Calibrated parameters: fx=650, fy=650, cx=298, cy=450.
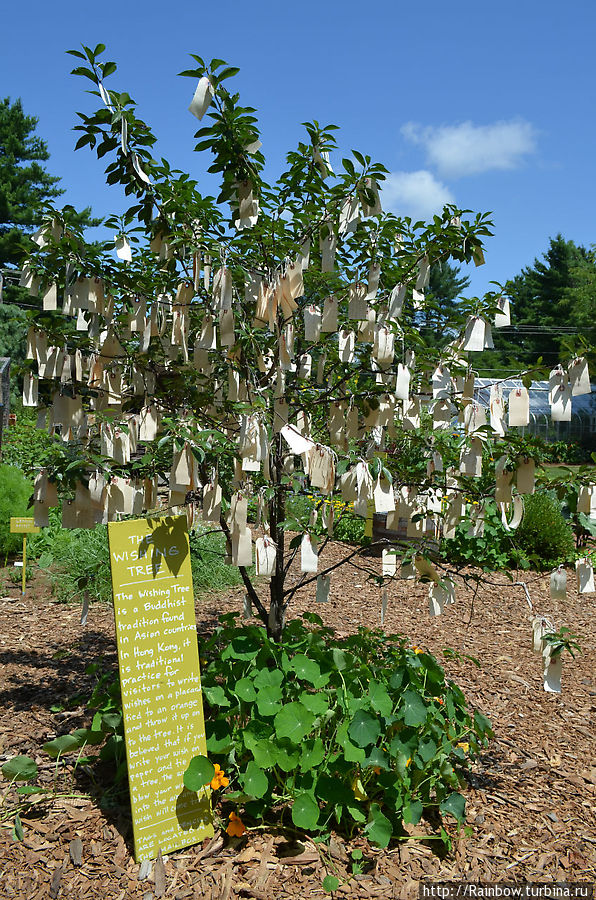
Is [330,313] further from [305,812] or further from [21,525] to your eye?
[21,525]

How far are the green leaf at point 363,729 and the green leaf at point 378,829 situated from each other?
19cm

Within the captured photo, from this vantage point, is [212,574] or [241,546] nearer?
[241,546]

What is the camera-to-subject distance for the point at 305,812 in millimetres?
1840

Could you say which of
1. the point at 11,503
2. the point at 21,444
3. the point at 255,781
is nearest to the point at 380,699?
the point at 255,781

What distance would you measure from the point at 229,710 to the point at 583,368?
1.52m

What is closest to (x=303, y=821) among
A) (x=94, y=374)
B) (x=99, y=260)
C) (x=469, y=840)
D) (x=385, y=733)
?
(x=385, y=733)

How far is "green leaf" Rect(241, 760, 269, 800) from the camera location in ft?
6.04

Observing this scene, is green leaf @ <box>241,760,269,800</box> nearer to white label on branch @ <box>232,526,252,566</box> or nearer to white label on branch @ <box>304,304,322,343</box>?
white label on branch @ <box>232,526,252,566</box>

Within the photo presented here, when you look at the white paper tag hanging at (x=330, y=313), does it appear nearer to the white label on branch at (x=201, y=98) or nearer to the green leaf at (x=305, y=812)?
the white label on branch at (x=201, y=98)

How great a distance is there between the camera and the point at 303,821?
5.99 ft

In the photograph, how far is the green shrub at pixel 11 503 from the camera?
542 cm

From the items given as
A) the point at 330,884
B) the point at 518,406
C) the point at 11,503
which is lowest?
the point at 330,884

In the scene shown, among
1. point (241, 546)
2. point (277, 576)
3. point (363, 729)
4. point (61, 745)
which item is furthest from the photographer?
point (277, 576)

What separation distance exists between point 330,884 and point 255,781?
0.33 m
